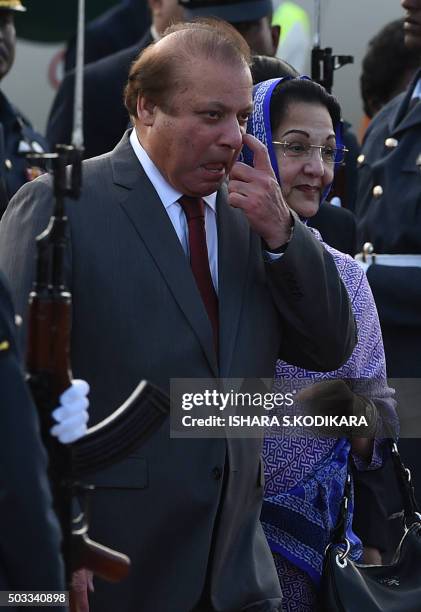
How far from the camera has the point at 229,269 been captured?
4.00m

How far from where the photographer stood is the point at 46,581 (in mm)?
2875

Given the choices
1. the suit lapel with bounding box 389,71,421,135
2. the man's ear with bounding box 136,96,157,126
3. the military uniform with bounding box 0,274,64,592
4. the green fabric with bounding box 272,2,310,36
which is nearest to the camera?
the military uniform with bounding box 0,274,64,592

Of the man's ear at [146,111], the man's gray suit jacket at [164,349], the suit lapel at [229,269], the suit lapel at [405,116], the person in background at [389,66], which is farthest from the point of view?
the person in background at [389,66]

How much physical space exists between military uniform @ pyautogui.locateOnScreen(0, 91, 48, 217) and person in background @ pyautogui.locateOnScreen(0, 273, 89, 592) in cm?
354

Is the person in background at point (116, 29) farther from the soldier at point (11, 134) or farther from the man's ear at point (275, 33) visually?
the man's ear at point (275, 33)

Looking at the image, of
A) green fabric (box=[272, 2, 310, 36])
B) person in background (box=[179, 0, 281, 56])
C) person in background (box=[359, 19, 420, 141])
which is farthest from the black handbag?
green fabric (box=[272, 2, 310, 36])

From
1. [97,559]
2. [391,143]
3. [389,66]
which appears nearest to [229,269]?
[97,559]

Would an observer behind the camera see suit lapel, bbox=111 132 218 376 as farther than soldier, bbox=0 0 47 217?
No

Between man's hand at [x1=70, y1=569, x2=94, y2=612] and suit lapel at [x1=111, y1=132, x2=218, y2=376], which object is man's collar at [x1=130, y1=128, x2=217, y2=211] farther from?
man's hand at [x1=70, y1=569, x2=94, y2=612]

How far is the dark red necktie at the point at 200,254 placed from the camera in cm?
397

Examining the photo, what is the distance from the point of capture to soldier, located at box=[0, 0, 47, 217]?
6723mm

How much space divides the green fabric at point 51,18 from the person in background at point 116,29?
0.56 m

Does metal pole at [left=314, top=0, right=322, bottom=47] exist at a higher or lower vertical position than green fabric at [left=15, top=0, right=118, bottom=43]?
higher

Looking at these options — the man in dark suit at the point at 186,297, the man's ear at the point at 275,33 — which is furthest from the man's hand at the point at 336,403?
the man's ear at the point at 275,33
